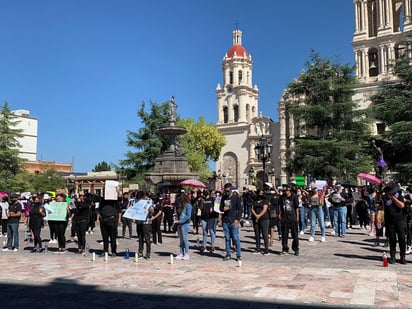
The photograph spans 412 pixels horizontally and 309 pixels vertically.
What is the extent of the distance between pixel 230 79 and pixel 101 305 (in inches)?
2864

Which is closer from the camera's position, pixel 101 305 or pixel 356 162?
pixel 101 305

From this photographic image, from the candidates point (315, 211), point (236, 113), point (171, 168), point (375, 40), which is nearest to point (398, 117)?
point (171, 168)

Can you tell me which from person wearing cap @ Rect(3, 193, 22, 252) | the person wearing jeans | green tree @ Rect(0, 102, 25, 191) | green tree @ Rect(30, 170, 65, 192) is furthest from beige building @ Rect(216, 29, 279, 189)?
person wearing cap @ Rect(3, 193, 22, 252)

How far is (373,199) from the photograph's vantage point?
15.2m

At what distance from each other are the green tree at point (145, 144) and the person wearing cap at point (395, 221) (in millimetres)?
33498

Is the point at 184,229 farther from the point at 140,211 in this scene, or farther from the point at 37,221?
the point at 37,221

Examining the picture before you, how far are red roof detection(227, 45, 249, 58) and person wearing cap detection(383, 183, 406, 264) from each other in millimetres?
69326

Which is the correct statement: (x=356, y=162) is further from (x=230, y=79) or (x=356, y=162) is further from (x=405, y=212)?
(x=230, y=79)

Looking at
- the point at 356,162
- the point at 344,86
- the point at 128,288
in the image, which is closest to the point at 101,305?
the point at 128,288

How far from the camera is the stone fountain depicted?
26.0 m

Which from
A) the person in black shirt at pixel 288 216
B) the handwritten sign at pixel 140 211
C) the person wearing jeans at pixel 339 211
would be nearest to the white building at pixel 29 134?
the person wearing jeans at pixel 339 211

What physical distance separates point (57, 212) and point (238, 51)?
68.8 metres

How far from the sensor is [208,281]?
25.3 ft

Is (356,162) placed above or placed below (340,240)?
above
